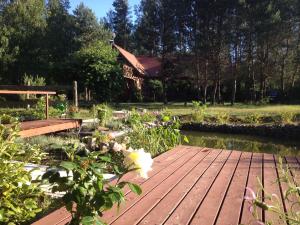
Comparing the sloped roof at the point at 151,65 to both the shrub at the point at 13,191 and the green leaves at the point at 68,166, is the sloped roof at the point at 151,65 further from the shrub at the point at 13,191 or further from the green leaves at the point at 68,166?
the green leaves at the point at 68,166

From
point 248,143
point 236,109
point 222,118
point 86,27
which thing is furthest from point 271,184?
point 86,27

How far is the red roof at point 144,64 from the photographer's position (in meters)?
33.6

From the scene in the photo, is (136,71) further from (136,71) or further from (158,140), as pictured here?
(158,140)

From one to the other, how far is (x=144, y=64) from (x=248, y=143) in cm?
2608

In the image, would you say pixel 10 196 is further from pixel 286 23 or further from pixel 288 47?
pixel 288 47

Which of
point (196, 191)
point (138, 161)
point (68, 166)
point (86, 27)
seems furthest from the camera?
point (86, 27)

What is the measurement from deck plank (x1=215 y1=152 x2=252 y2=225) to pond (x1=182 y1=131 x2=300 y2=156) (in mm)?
5802

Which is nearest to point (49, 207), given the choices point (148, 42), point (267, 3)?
point (267, 3)

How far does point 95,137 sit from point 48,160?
1.34m

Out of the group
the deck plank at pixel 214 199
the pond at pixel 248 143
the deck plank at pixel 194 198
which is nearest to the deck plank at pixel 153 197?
the deck plank at pixel 194 198

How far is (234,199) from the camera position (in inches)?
128

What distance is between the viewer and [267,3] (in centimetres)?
2616

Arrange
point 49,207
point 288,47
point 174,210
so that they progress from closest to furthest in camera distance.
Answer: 1. point 174,210
2. point 49,207
3. point 288,47

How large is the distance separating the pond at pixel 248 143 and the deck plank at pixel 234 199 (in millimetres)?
5802
